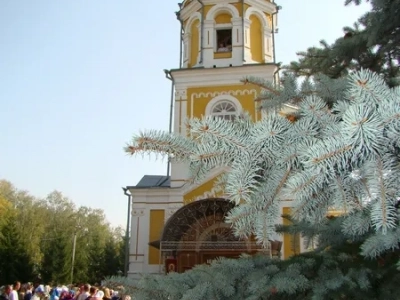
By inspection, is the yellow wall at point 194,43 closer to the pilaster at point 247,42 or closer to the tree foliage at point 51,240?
the pilaster at point 247,42

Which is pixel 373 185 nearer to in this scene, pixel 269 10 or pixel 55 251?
pixel 269 10

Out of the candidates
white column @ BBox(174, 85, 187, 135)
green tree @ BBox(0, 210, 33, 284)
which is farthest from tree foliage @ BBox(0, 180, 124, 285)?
white column @ BBox(174, 85, 187, 135)

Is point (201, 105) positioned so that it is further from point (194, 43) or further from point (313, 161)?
point (313, 161)

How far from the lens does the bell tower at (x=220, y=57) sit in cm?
→ 1440

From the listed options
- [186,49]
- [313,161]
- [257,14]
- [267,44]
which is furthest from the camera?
[186,49]

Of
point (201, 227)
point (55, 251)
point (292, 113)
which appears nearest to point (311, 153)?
point (292, 113)

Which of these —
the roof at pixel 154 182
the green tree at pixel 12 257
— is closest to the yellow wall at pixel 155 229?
the roof at pixel 154 182

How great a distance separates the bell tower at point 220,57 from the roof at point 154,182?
67cm

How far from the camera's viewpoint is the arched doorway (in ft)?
40.4

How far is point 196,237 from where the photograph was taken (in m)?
12.7

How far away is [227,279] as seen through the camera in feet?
6.78

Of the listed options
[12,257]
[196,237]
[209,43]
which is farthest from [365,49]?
[12,257]

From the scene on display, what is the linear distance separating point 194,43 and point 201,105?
7.85ft

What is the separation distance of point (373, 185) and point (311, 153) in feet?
0.94
